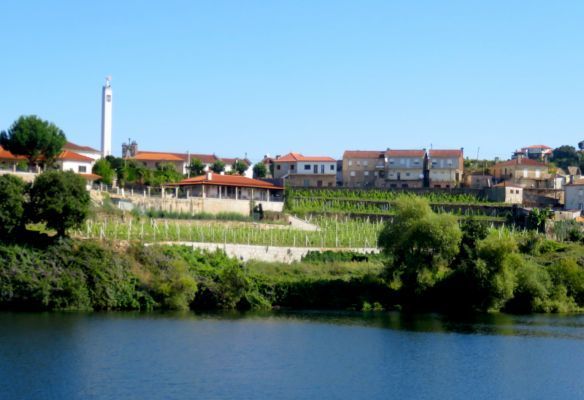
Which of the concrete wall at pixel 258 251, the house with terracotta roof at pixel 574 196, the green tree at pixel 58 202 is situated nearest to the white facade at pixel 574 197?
the house with terracotta roof at pixel 574 196

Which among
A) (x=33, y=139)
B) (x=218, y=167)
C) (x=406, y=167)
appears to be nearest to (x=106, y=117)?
(x=218, y=167)

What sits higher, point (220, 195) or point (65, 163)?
point (65, 163)

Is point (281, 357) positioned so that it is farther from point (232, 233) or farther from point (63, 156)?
point (63, 156)

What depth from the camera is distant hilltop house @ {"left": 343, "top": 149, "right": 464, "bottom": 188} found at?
330ft

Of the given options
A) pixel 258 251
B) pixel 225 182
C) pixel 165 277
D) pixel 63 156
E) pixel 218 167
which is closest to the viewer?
pixel 165 277

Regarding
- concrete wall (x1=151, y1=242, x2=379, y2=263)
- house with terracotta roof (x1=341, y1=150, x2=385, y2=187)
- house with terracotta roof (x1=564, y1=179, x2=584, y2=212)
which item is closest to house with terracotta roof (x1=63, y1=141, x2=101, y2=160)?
house with terracotta roof (x1=341, y1=150, x2=385, y2=187)

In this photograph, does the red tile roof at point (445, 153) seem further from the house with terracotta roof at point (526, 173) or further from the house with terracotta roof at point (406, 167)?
the house with terracotta roof at point (526, 173)

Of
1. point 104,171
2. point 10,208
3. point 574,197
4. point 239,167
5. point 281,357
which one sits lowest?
point 281,357

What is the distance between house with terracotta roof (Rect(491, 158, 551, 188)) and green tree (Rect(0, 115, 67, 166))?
46.0 m

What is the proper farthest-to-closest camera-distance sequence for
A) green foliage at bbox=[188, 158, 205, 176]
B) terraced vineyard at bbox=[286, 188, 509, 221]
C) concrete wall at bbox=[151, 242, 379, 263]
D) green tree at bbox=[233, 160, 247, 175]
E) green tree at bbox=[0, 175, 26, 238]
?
green tree at bbox=[233, 160, 247, 175] → green foliage at bbox=[188, 158, 205, 176] → terraced vineyard at bbox=[286, 188, 509, 221] → concrete wall at bbox=[151, 242, 379, 263] → green tree at bbox=[0, 175, 26, 238]

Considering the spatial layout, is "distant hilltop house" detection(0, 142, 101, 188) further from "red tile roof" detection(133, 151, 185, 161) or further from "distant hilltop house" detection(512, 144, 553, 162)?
"distant hilltop house" detection(512, 144, 553, 162)

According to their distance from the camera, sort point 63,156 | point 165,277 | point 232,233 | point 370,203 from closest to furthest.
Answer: point 165,277
point 232,233
point 63,156
point 370,203

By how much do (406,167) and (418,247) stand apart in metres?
48.6

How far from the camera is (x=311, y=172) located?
105m
